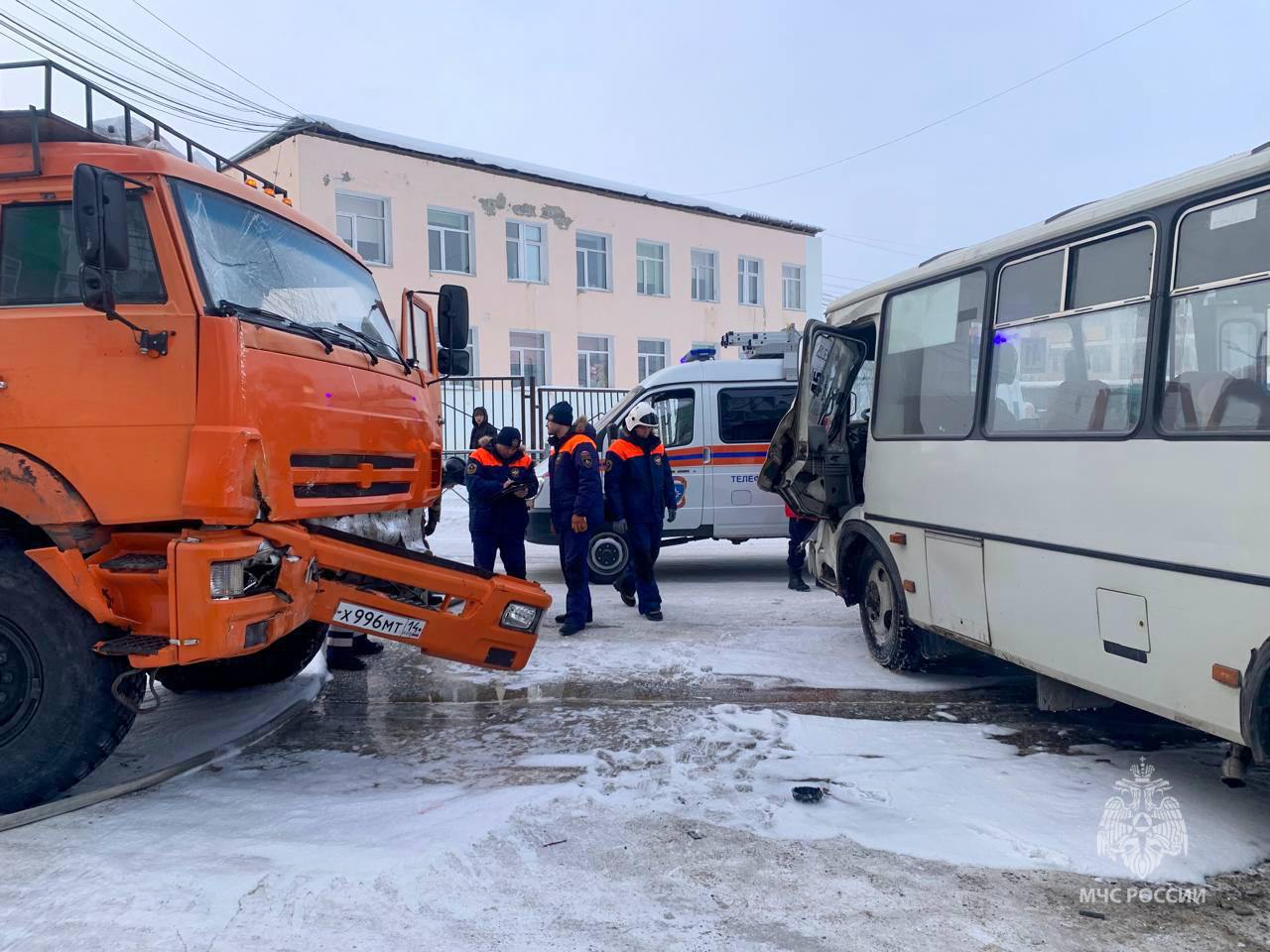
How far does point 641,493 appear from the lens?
291 inches

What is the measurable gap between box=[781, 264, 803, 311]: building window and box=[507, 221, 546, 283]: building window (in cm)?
855

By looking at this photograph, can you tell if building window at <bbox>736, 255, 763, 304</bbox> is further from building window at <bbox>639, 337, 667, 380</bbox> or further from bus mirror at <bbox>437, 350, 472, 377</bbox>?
bus mirror at <bbox>437, 350, 472, 377</bbox>

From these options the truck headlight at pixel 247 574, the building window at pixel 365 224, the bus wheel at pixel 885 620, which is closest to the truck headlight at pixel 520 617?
the truck headlight at pixel 247 574

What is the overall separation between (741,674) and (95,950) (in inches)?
155

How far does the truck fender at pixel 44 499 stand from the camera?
3.50 m

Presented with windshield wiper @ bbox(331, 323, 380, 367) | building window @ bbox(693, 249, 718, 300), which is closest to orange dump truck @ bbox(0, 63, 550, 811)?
windshield wiper @ bbox(331, 323, 380, 367)

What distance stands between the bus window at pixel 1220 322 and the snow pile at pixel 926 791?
5.38ft

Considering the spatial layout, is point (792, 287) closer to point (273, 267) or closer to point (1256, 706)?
point (273, 267)

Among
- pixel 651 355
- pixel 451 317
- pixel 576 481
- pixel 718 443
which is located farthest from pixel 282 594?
pixel 651 355

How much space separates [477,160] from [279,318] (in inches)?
715

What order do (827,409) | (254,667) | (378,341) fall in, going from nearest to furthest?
1. (378,341)
2. (254,667)
3. (827,409)

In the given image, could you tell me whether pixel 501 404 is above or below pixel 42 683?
above

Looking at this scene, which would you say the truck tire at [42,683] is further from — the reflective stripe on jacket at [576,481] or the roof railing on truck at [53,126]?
the reflective stripe on jacket at [576,481]

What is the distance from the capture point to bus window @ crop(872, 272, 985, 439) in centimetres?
501
